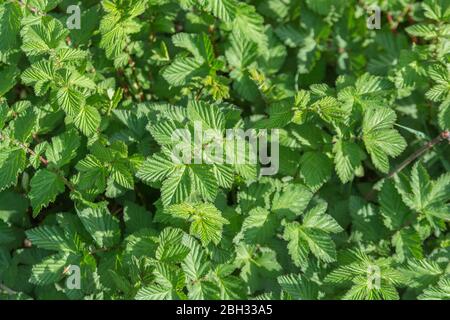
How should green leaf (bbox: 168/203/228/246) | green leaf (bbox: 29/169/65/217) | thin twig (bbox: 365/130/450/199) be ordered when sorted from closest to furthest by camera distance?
green leaf (bbox: 168/203/228/246) < green leaf (bbox: 29/169/65/217) < thin twig (bbox: 365/130/450/199)

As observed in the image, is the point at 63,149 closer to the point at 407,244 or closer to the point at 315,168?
the point at 315,168

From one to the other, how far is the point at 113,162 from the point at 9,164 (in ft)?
1.30

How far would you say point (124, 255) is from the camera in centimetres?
251

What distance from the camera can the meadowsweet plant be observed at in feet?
7.88

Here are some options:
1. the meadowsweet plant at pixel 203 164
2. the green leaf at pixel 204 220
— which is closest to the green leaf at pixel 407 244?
the meadowsweet plant at pixel 203 164

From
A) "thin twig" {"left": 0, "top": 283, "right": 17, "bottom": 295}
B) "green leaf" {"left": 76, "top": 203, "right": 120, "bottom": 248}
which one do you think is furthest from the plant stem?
"thin twig" {"left": 0, "top": 283, "right": 17, "bottom": 295}

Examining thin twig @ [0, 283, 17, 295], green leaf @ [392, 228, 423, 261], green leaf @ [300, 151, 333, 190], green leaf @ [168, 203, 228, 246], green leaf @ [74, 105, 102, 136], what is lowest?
thin twig @ [0, 283, 17, 295]

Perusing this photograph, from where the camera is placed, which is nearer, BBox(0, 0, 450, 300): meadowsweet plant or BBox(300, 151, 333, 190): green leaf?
BBox(0, 0, 450, 300): meadowsweet plant

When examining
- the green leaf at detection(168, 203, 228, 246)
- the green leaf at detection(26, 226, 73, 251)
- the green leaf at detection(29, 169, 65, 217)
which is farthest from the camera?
the green leaf at detection(26, 226, 73, 251)

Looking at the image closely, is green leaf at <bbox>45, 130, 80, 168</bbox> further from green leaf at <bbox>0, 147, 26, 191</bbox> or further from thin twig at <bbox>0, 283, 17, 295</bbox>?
thin twig at <bbox>0, 283, 17, 295</bbox>

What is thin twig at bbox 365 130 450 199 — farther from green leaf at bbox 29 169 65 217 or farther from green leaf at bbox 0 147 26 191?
green leaf at bbox 0 147 26 191

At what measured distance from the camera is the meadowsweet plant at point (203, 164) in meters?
2.40

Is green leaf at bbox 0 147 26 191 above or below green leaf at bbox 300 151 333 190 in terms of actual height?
above

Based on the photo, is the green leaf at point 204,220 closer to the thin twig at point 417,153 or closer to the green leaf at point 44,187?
the green leaf at point 44,187
